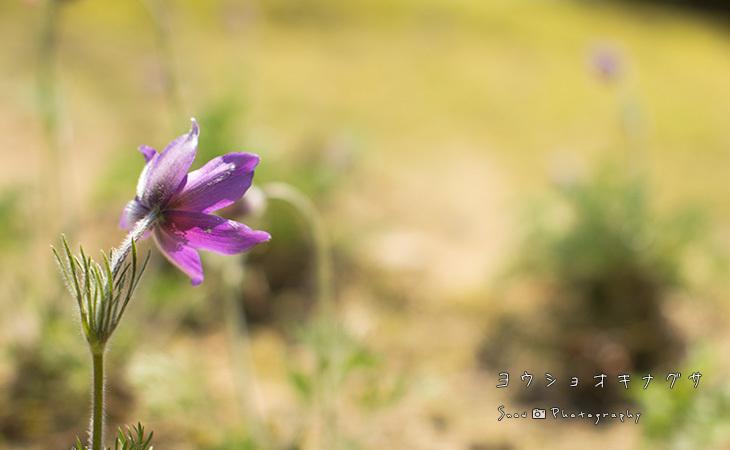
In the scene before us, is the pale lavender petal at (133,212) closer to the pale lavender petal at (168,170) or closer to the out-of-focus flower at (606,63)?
the pale lavender petal at (168,170)

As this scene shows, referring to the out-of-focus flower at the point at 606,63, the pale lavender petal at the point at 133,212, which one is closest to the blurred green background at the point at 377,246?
the out-of-focus flower at the point at 606,63

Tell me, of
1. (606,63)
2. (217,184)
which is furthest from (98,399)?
(606,63)

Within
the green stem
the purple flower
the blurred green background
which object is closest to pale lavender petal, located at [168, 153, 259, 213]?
the purple flower

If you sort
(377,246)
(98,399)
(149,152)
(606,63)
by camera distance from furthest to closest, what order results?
(377,246) < (606,63) < (149,152) < (98,399)

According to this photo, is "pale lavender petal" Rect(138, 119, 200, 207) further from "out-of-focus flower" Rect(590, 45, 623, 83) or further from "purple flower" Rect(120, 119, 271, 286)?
"out-of-focus flower" Rect(590, 45, 623, 83)

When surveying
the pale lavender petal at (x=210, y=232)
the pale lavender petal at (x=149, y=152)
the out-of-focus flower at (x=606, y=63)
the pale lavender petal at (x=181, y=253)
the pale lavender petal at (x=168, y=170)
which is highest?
the out-of-focus flower at (x=606, y=63)

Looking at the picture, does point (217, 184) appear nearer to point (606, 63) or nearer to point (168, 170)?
point (168, 170)

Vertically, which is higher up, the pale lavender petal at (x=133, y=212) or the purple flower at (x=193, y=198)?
the purple flower at (x=193, y=198)
